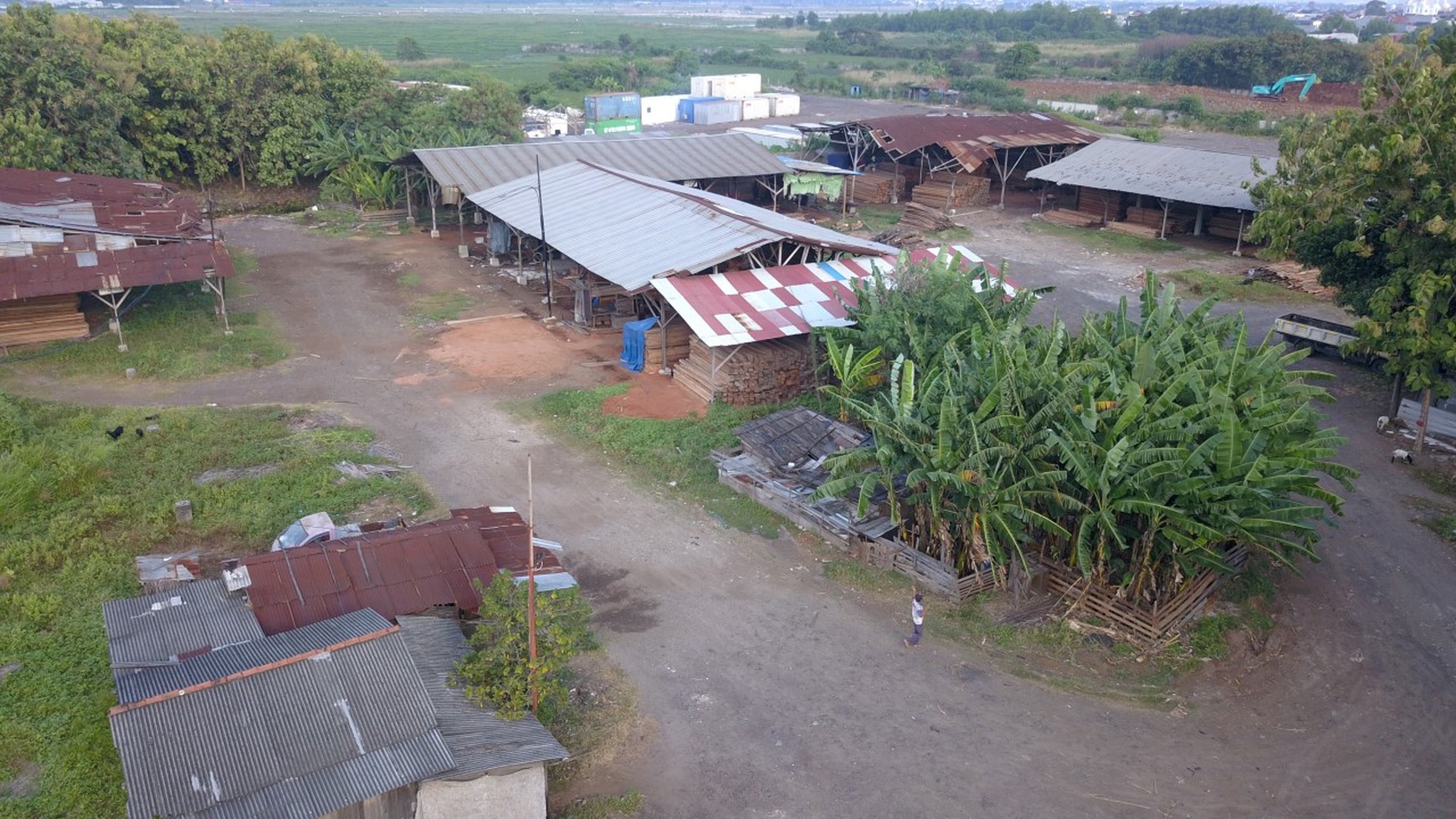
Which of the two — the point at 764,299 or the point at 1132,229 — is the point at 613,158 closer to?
the point at 764,299

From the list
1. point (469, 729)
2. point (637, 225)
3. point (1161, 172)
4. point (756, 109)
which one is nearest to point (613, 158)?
point (637, 225)

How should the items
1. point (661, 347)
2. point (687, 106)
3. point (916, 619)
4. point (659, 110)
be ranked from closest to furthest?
point (916, 619) → point (661, 347) → point (659, 110) → point (687, 106)

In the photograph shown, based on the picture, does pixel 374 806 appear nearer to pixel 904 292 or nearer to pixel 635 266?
pixel 904 292

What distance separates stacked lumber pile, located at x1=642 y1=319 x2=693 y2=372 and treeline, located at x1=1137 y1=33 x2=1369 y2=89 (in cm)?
6941

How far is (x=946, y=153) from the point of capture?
144 feet

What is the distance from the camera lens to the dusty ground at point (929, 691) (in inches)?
454

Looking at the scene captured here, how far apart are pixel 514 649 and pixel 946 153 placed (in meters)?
37.0

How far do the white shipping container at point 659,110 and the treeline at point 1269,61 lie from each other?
142ft

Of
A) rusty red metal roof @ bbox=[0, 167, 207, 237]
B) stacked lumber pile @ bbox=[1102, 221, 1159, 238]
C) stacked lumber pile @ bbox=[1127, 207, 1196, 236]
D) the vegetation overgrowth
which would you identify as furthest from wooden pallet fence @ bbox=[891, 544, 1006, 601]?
stacked lumber pile @ bbox=[1127, 207, 1196, 236]

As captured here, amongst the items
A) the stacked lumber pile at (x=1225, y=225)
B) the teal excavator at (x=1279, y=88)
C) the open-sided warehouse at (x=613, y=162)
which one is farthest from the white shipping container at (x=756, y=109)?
the stacked lumber pile at (x=1225, y=225)

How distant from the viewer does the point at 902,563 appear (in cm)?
1588

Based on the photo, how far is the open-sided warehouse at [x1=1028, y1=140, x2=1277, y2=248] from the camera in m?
36.0

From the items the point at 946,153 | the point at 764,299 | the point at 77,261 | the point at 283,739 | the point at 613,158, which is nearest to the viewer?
the point at 283,739

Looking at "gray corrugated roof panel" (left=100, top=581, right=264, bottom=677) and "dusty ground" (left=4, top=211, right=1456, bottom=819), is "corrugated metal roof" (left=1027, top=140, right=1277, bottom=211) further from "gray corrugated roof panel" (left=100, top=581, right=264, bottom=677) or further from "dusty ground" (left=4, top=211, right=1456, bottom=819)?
"gray corrugated roof panel" (left=100, top=581, right=264, bottom=677)
